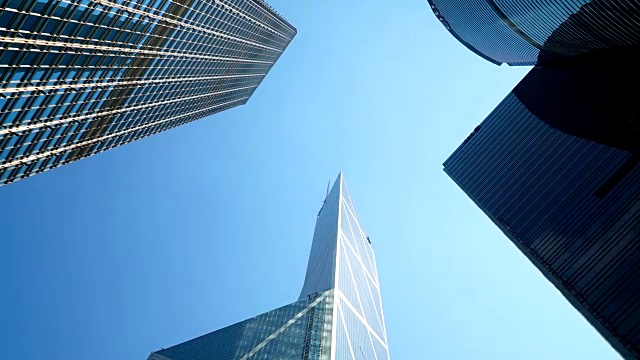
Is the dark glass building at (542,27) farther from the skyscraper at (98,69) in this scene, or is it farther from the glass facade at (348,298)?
the glass facade at (348,298)

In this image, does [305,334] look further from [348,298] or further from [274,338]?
[348,298]

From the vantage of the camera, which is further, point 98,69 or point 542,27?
point 542,27

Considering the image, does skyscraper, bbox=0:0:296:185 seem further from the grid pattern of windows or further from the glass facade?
the glass facade

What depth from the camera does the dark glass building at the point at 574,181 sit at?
6719cm

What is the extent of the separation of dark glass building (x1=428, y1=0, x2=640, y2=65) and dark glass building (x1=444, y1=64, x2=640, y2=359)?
556 centimetres

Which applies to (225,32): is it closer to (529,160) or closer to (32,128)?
(32,128)

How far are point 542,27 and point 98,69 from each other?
76.3m

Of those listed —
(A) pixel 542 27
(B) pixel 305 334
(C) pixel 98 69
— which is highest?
(A) pixel 542 27

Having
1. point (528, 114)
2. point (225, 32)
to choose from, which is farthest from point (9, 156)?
point (528, 114)

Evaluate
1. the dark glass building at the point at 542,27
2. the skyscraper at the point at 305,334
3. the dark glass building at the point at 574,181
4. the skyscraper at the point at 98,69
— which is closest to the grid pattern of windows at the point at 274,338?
the skyscraper at the point at 305,334

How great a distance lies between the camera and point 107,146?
74.2 metres

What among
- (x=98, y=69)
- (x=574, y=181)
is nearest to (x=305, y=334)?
(x=574, y=181)

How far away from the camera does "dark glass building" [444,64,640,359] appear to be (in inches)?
2645

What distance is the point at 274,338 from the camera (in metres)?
A: 93.4
